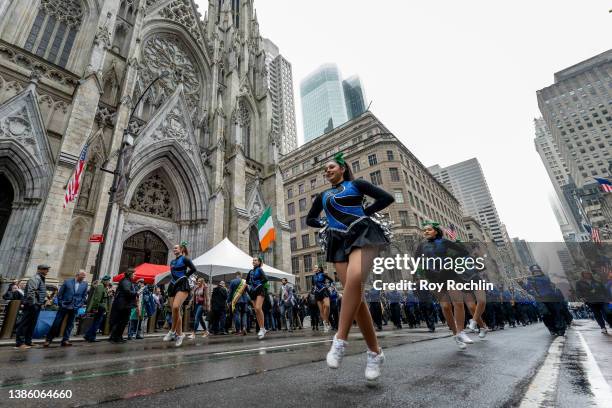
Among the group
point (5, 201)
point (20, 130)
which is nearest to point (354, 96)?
point (20, 130)

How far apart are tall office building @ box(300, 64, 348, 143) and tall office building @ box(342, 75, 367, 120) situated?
78.1 inches

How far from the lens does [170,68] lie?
2153 centimetres

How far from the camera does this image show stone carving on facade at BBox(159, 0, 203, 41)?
22.5 m

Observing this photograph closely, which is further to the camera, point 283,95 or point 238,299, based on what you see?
point 283,95

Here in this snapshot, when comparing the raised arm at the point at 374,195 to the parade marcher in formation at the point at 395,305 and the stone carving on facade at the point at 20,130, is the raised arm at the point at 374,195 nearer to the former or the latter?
the parade marcher in formation at the point at 395,305

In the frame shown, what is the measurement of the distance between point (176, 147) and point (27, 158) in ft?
22.6

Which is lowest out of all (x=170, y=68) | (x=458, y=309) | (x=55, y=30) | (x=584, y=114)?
(x=458, y=309)

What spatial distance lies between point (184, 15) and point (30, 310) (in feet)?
80.6

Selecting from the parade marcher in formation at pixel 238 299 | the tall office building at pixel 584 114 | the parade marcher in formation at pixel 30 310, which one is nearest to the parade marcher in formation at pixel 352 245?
the parade marcher in formation at pixel 238 299

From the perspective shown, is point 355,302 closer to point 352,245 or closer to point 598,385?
point 352,245

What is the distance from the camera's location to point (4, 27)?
46.5 feet

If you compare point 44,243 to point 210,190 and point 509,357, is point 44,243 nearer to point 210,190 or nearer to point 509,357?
point 210,190

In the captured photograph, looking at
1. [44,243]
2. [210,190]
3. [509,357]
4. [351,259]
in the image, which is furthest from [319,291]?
[210,190]

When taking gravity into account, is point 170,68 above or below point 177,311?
above
